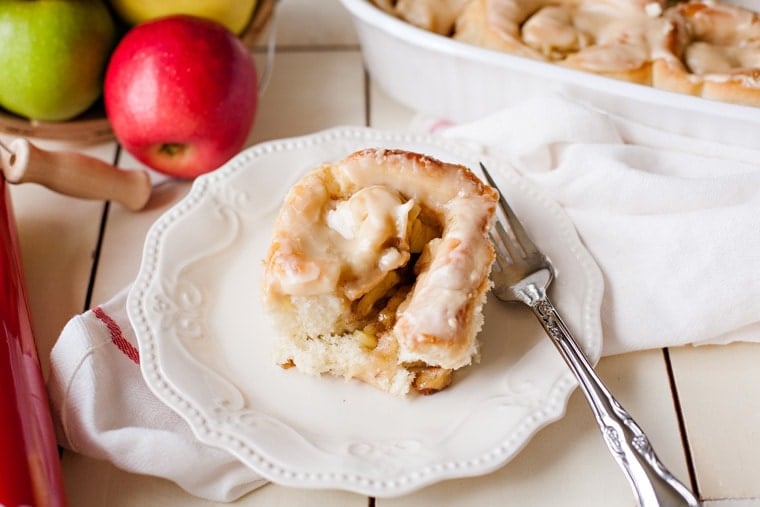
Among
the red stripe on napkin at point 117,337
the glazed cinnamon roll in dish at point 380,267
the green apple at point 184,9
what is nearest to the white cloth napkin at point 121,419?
the red stripe on napkin at point 117,337

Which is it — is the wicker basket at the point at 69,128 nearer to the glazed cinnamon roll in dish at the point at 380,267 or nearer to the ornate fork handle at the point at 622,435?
the glazed cinnamon roll in dish at the point at 380,267

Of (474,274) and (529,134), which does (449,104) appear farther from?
(474,274)

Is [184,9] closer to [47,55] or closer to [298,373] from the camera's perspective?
[47,55]

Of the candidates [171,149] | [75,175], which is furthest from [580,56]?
[75,175]

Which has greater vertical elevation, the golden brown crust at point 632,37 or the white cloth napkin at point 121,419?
the golden brown crust at point 632,37

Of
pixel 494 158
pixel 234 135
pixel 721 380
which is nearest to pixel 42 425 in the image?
pixel 234 135

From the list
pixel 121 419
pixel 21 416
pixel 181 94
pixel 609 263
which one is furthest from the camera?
pixel 181 94
